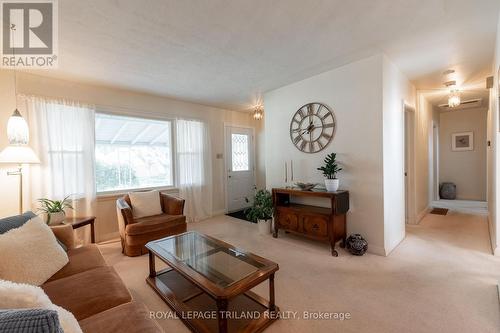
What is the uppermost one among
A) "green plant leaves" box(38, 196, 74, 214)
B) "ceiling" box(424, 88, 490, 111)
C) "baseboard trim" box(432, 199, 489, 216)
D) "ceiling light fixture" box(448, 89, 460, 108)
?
"ceiling" box(424, 88, 490, 111)

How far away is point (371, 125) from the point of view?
2721 mm

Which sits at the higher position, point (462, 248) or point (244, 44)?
point (244, 44)

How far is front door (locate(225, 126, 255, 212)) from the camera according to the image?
5211mm

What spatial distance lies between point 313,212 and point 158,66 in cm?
275

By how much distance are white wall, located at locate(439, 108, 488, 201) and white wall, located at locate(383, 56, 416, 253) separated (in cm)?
408

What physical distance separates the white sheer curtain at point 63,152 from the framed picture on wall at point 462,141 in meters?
8.23

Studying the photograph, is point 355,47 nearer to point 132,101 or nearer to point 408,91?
point 408,91

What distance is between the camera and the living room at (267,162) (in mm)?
1631

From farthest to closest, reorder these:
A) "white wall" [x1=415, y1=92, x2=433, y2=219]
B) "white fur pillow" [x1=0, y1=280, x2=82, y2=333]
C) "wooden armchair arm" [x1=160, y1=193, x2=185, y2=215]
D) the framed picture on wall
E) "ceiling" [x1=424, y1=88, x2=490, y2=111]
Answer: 1. the framed picture on wall
2. "ceiling" [x1=424, y1=88, x2=490, y2=111]
3. "white wall" [x1=415, y1=92, x2=433, y2=219]
4. "wooden armchair arm" [x1=160, y1=193, x2=185, y2=215]
5. "white fur pillow" [x1=0, y1=280, x2=82, y2=333]

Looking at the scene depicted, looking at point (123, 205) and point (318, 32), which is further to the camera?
point (123, 205)

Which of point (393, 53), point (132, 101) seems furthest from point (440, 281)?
point (132, 101)

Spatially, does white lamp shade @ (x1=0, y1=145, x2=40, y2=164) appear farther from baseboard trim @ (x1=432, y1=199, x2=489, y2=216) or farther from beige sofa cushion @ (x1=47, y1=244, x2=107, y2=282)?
baseboard trim @ (x1=432, y1=199, x2=489, y2=216)

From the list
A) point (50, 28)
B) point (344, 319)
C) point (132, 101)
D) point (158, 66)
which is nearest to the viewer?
point (344, 319)

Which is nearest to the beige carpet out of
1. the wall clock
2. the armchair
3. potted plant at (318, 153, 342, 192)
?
the armchair
